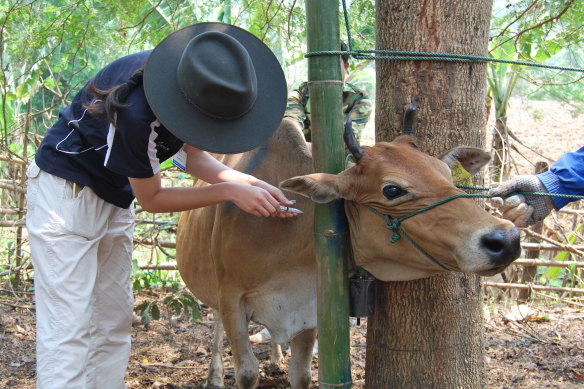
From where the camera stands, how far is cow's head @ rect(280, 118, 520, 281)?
2350 mm

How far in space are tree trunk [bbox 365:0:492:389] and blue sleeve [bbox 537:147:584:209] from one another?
349mm

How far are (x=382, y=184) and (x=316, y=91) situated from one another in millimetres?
454

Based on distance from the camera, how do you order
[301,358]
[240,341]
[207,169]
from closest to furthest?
[207,169] → [240,341] → [301,358]

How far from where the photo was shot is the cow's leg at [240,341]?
144 inches

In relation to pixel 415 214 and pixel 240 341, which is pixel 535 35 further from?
pixel 415 214

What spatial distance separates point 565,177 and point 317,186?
3.75 ft

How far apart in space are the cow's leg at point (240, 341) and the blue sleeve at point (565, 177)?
5.62 feet

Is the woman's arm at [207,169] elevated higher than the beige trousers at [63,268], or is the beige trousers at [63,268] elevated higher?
the woman's arm at [207,169]

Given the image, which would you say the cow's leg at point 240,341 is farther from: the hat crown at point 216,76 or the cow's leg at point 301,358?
the hat crown at point 216,76

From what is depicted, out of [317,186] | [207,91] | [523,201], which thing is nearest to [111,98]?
[207,91]

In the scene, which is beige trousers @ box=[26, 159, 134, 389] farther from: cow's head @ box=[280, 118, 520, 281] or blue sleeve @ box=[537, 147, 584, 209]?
blue sleeve @ box=[537, 147, 584, 209]

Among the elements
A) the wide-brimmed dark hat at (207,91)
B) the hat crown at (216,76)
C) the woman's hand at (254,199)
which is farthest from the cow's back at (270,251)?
the hat crown at (216,76)

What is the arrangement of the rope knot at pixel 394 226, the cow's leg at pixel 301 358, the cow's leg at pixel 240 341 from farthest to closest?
the cow's leg at pixel 301 358, the cow's leg at pixel 240 341, the rope knot at pixel 394 226

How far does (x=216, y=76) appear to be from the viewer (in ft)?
8.38
